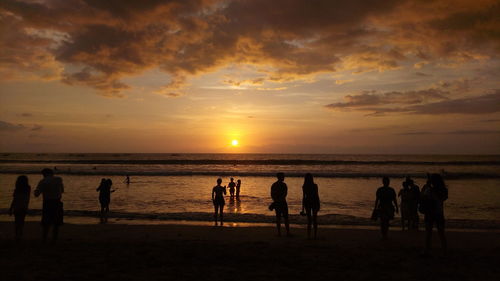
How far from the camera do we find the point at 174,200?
21.1 meters

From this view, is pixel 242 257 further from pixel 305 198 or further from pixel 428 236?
pixel 428 236

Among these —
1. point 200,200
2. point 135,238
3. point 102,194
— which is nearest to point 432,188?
point 135,238

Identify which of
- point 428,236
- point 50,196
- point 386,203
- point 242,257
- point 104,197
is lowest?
point 242,257

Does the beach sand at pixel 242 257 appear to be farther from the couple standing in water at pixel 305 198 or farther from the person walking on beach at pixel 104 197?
the person walking on beach at pixel 104 197

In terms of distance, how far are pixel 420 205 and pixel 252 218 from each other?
800 centimetres

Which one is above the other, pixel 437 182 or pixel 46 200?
pixel 437 182

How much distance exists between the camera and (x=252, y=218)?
15.2 m

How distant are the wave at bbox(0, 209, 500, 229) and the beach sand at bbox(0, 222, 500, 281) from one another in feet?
8.28

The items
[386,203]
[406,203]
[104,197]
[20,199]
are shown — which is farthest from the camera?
[104,197]

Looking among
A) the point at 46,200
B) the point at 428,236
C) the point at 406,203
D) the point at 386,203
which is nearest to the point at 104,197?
the point at 46,200

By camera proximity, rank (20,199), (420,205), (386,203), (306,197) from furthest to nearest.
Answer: (306,197)
(386,203)
(20,199)
(420,205)

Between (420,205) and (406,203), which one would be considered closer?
(420,205)

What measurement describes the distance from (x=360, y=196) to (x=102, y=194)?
16.2m

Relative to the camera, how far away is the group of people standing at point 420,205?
8383mm
